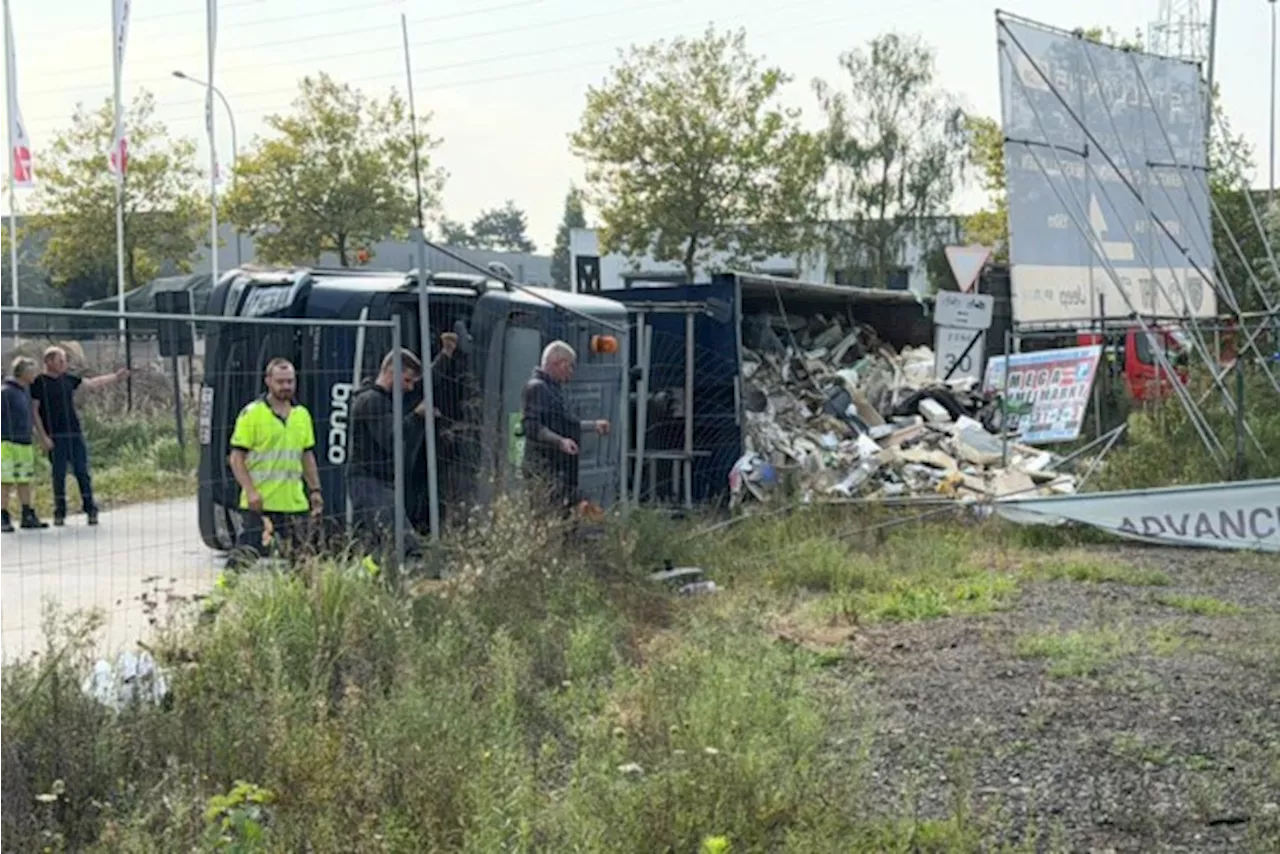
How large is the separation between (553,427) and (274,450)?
1914 millimetres

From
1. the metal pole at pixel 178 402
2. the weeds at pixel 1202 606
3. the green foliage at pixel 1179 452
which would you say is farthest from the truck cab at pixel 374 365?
the green foliage at pixel 1179 452

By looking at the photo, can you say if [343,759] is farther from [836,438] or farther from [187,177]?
[187,177]

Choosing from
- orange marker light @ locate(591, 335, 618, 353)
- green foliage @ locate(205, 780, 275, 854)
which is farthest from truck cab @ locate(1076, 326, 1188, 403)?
green foliage @ locate(205, 780, 275, 854)

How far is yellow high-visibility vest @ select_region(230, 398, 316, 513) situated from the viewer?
8.41m

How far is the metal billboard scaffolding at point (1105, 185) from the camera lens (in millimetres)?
16156

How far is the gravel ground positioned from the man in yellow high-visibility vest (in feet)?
11.6

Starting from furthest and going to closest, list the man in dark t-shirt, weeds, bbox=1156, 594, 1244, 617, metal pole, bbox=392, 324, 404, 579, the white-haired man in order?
the man in dark t-shirt, the white-haired man, weeds, bbox=1156, 594, 1244, 617, metal pole, bbox=392, 324, 404, 579

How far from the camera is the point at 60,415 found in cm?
1289

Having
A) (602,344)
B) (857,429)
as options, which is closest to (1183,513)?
(857,429)

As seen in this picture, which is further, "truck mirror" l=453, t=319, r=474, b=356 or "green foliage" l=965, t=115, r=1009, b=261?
"green foliage" l=965, t=115, r=1009, b=261

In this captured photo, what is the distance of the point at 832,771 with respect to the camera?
5.20 metres

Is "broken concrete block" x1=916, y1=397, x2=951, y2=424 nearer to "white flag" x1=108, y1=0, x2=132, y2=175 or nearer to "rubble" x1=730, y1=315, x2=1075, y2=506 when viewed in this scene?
"rubble" x1=730, y1=315, x2=1075, y2=506

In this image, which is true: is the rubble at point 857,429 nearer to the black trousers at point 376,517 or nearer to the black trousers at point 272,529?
the black trousers at point 376,517

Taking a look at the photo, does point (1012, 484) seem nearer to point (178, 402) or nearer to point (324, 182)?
point (178, 402)
